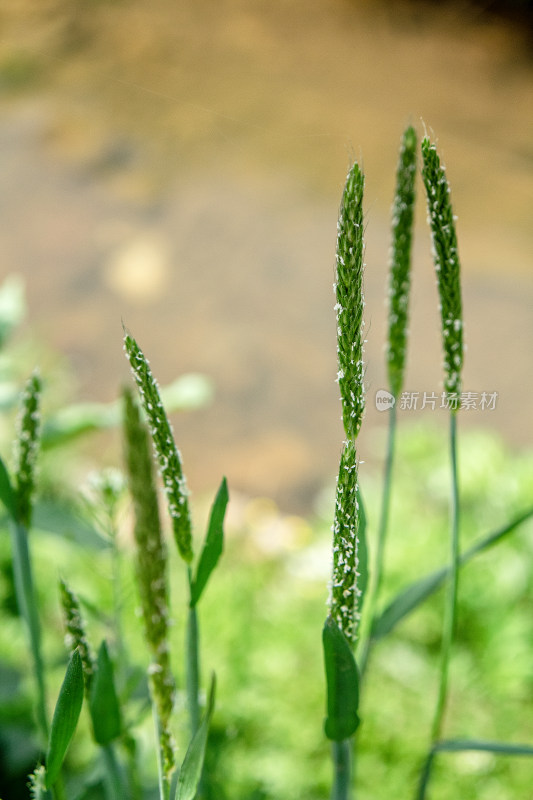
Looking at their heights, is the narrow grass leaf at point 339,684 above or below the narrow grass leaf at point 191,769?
above

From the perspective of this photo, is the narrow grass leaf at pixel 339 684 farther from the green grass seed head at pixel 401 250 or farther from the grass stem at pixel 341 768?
the green grass seed head at pixel 401 250

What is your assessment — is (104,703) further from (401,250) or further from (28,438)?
(401,250)

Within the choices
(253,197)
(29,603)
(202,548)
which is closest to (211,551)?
(202,548)

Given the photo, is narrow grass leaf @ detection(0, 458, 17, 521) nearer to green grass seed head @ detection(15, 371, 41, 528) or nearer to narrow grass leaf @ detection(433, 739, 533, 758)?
green grass seed head @ detection(15, 371, 41, 528)

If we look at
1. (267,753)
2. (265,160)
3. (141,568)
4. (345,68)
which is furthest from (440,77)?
(141,568)

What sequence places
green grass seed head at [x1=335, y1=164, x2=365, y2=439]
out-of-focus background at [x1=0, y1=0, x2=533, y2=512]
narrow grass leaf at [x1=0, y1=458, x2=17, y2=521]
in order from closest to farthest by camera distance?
green grass seed head at [x1=335, y1=164, x2=365, y2=439] < narrow grass leaf at [x1=0, y1=458, x2=17, y2=521] < out-of-focus background at [x1=0, y1=0, x2=533, y2=512]

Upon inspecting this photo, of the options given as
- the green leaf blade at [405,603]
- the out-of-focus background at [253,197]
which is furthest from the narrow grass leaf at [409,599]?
the out-of-focus background at [253,197]

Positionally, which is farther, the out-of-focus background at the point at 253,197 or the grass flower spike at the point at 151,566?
the out-of-focus background at the point at 253,197

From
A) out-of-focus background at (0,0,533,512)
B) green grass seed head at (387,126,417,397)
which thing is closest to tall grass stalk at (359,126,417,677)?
green grass seed head at (387,126,417,397)
